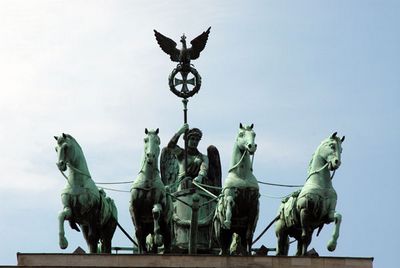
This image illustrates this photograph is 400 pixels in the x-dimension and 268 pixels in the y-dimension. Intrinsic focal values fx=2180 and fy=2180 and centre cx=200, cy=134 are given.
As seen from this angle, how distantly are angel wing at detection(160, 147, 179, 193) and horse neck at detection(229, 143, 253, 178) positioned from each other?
14.3ft

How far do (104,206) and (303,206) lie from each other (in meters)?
4.43

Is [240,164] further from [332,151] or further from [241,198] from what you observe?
[332,151]

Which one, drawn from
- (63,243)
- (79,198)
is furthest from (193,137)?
(63,243)

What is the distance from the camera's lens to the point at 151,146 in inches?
1844

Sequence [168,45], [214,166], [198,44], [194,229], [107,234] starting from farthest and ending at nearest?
1. [198,44]
2. [168,45]
3. [214,166]
4. [194,229]
5. [107,234]

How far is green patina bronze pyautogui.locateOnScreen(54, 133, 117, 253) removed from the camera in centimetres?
4716

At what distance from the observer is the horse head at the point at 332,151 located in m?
46.8

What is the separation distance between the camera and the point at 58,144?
47250 mm

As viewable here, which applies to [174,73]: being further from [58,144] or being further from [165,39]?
[58,144]

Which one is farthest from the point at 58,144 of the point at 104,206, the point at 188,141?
the point at 188,141

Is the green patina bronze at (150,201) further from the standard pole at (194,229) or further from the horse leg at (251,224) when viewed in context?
the horse leg at (251,224)

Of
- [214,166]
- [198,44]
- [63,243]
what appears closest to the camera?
[63,243]

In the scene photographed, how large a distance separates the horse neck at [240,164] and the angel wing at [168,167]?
14.3 ft

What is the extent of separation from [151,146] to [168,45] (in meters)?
6.92
